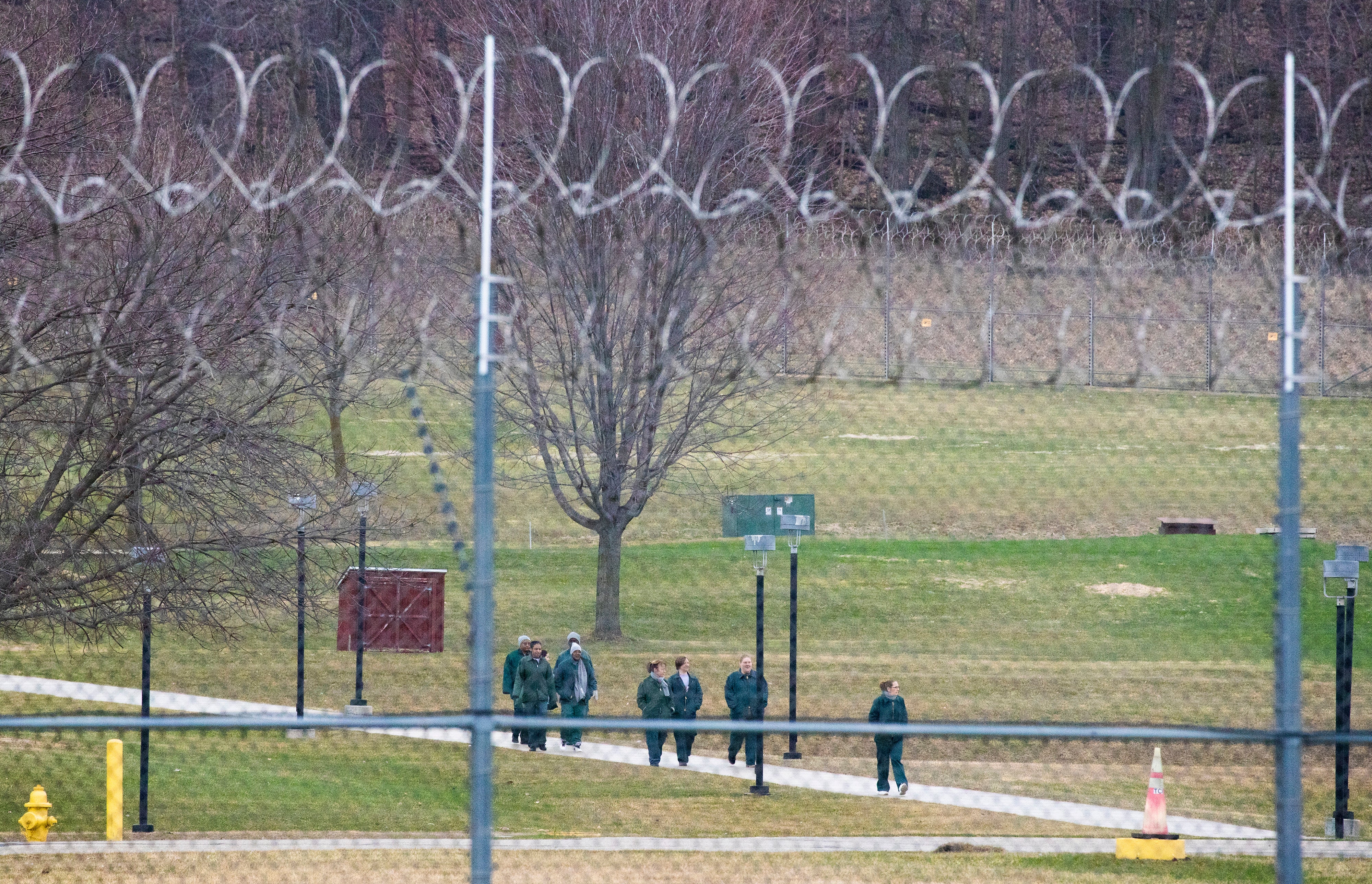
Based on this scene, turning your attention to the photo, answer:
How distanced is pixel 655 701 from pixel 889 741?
2318mm

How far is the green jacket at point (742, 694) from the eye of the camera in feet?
35.8

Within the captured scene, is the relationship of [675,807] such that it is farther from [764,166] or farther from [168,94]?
[168,94]

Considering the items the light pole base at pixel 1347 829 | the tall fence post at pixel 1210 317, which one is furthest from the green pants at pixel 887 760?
the tall fence post at pixel 1210 317

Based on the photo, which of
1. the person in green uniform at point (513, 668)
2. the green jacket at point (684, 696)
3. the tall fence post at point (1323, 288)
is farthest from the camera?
the person in green uniform at point (513, 668)

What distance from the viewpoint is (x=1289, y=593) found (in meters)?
4.54

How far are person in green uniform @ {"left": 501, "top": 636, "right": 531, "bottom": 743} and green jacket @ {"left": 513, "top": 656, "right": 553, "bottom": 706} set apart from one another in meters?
0.09

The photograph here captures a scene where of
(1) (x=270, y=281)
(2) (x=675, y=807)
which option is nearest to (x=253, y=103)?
(1) (x=270, y=281)

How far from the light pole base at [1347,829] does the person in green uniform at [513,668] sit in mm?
5447

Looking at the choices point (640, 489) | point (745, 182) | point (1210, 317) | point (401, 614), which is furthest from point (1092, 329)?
point (640, 489)

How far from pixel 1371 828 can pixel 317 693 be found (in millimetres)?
7939

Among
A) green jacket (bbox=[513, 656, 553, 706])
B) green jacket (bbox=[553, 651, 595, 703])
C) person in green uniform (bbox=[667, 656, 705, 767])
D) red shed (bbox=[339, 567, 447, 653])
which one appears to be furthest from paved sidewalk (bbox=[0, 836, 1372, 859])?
red shed (bbox=[339, 567, 447, 653])

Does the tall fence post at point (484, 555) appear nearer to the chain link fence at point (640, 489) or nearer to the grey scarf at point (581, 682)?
the chain link fence at point (640, 489)

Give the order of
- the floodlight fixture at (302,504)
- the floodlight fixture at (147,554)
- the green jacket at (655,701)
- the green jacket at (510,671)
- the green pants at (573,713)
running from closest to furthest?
the floodlight fixture at (147,554), the floodlight fixture at (302,504), the green pants at (573,713), the green jacket at (655,701), the green jacket at (510,671)

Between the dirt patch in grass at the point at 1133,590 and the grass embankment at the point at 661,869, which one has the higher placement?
the dirt patch in grass at the point at 1133,590
